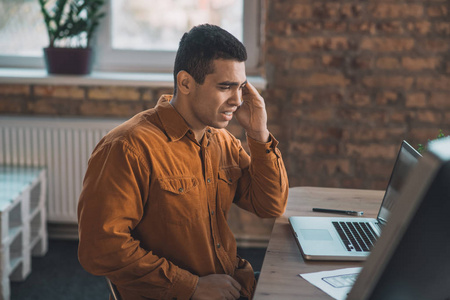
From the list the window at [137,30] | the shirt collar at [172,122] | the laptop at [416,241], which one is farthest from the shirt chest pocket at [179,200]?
the window at [137,30]

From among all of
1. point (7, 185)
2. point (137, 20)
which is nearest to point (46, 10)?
point (137, 20)

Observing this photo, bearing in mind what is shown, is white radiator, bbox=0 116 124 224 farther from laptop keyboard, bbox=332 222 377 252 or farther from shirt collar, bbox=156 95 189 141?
laptop keyboard, bbox=332 222 377 252

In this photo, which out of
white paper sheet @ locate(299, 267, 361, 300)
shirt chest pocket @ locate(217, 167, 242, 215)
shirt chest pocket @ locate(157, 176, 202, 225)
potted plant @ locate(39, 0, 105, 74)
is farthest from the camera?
potted plant @ locate(39, 0, 105, 74)

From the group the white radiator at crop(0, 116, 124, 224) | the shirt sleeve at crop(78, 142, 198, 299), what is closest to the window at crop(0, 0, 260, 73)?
the white radiator at crop(0, 116, 124, 224)

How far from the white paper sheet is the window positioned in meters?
2.16

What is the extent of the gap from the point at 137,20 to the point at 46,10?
54 centimetres

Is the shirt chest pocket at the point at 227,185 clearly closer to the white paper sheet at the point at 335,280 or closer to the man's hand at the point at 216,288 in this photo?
the man's hand at the point at 216,288

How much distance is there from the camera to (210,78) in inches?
60.5

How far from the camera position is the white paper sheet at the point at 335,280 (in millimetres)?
1230

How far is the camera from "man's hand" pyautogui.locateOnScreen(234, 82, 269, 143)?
1.72 meters

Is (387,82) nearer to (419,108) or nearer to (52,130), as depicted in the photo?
(419,108)

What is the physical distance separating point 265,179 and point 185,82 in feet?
1.34

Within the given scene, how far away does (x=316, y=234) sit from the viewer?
5.13 feet

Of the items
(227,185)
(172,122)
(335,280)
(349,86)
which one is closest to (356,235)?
(335,280)
